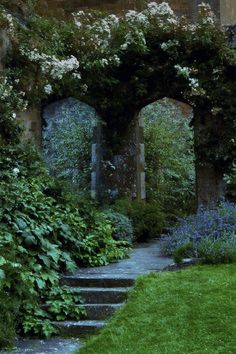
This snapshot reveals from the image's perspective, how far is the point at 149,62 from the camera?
995 centimetres

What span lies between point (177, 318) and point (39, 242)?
5.90 ft

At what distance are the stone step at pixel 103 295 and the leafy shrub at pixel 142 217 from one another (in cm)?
356

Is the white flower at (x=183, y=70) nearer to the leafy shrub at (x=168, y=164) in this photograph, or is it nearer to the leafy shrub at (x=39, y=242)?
the leafy shrub at (x=168, y=164)

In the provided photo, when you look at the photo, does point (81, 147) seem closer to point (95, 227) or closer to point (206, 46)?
point (206, 46)

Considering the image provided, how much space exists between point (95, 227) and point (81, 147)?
5.15m

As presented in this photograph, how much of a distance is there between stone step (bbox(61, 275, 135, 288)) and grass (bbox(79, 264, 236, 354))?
0.31 metres

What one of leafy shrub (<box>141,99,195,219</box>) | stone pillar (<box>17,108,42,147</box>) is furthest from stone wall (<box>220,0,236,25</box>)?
stone pillar (<box>17,108,42,147</box>)

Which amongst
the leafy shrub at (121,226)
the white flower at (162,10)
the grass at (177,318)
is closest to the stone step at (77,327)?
the grass at (177,318)

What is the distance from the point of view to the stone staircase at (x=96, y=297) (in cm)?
529

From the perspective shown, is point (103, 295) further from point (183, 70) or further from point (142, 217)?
point (183, 70)

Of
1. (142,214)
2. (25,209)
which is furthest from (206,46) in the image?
(25,209)

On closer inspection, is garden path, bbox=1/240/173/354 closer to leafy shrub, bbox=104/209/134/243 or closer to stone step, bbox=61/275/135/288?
stone step, bbox=61/275/135/288

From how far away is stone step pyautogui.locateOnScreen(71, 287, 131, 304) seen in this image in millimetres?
5676

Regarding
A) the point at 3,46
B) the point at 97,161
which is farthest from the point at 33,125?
the point at 3,46
